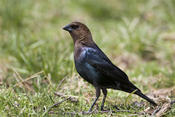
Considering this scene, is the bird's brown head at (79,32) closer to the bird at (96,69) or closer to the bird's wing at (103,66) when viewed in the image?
the bird at (96,69)

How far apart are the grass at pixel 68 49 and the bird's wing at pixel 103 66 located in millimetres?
234

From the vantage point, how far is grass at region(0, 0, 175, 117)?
4250 mm

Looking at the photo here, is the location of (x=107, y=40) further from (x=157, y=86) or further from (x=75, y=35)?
(x=75, y=35)

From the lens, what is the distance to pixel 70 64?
18.6ft

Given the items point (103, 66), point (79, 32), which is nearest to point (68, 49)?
point (79, 32)

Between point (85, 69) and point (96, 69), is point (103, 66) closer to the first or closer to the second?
point (96, 69)

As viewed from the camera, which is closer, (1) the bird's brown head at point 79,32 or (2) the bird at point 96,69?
(2) the bird at point 96,69

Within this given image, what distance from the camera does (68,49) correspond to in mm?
6027

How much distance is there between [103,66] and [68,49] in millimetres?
1940

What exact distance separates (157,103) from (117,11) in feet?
17.4

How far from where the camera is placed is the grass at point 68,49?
13.9 feet

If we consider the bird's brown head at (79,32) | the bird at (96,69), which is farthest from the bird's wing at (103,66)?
the bird's brown head at (79,32)

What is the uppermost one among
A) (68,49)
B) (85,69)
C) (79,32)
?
(68,49)

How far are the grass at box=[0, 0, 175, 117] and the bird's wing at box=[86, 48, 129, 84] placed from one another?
23 centimetres
